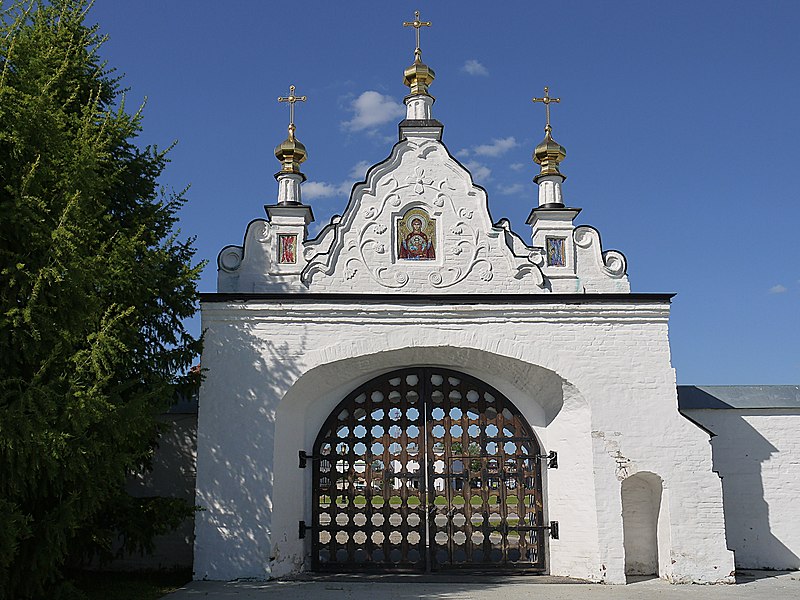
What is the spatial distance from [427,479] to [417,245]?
10.9 ft

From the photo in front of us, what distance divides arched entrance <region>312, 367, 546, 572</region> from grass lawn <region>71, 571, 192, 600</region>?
6.47 feet

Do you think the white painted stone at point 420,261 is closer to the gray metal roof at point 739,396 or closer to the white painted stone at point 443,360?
the white painted stone at point 443,360

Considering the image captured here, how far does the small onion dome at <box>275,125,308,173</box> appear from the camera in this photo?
41.5 feet

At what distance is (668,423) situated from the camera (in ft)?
35.4

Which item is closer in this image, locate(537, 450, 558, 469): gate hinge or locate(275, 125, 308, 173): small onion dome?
locate(537, 450, 558, 469): gate hinge

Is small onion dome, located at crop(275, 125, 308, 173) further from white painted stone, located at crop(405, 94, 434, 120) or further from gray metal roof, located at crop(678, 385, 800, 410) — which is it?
gray metal roof, located at crop(678, 385, 800, 410)

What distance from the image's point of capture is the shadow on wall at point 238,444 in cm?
1048

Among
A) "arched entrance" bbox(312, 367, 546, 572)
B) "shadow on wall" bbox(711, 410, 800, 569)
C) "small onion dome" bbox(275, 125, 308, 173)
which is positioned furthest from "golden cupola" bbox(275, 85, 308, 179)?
"shadow on wall" bbox(711, 410, 800, 569)

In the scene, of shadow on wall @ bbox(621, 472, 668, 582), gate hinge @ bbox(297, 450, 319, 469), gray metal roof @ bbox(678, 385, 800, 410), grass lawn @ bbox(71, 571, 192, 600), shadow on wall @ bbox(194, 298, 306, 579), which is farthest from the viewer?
gray metal roof @ bbox(678, 385, 800, 410)

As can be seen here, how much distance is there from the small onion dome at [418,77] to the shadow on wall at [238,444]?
4.31 metres

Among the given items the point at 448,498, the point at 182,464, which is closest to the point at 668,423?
the point at 448,498

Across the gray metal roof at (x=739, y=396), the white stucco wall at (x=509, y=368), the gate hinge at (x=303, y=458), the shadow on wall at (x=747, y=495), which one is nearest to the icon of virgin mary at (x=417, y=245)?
the white stucco wall at (x=509, y=368)

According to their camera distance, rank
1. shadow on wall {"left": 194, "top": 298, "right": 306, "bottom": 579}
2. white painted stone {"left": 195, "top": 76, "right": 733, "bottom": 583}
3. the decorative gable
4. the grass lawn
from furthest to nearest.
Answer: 1. the decorative gable
2. white painted stone {"left": 195, "top": 76, "right": 733, "bottom": 583}
3. shadow on wall {"left": 194, "top": 298, "right": 306, "bottom": 579}
4. the grass lawn

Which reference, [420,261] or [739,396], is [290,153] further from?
[739,396]
